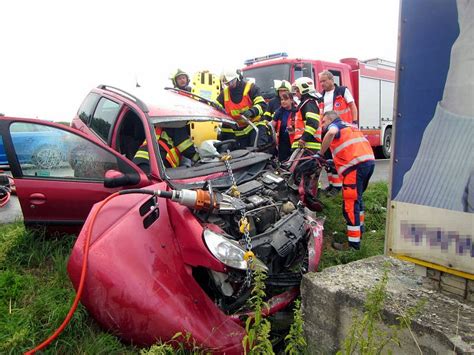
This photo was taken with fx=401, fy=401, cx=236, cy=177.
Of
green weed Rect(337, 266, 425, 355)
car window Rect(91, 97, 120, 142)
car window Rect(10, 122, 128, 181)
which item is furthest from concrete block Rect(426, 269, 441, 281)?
car window Rect(91, 97, 120, 142)

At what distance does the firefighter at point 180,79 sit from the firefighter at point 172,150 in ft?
8.37

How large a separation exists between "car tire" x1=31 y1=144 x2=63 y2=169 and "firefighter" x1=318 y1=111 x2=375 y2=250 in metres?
2.74

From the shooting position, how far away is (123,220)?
2.85 metres

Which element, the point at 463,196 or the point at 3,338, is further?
the point at 3,338

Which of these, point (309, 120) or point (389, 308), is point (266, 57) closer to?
point (309, 120)

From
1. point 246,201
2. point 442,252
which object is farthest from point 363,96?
point 442,252

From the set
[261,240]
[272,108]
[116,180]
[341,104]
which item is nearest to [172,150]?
[116,180]

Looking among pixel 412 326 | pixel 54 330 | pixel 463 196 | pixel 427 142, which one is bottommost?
pixel 54 330

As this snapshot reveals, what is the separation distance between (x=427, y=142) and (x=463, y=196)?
34 centimetres

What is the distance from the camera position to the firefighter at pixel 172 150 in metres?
3.55

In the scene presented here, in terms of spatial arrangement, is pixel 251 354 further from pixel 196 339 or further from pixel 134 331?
pixel 134 331

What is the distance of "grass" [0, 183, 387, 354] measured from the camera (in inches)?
99.1

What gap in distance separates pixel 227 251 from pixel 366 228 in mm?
3422

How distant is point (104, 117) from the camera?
14.2ft
